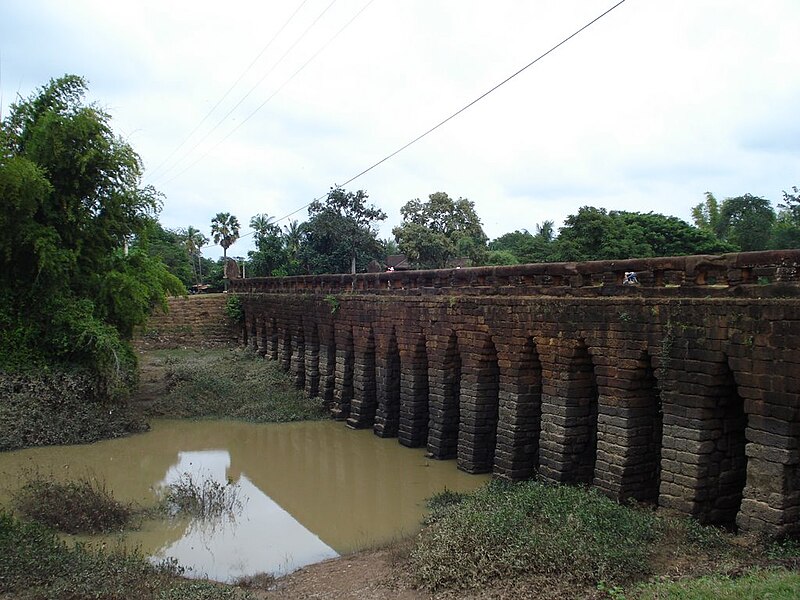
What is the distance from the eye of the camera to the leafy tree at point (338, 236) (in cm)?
3941

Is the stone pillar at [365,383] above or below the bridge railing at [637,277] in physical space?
below

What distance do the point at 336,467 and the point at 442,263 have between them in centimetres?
2950

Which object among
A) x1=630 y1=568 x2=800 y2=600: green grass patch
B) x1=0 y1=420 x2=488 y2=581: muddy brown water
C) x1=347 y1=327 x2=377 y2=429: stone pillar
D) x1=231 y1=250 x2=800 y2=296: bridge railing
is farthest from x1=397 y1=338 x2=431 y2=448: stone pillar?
x1=630 y1=568 x2=800 y2=600: green grass patch

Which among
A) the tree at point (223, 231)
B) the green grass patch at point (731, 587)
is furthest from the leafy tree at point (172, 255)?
the green grass patch at point (731, 587)

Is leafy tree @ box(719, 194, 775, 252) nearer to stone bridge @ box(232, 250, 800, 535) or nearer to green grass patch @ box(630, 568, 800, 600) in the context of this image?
stone bridge @ box(232, 250, 800, 535)

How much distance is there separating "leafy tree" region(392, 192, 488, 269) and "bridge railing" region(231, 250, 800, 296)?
25914mm

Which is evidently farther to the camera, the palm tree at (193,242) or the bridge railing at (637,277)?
the palm tree at (193,242)

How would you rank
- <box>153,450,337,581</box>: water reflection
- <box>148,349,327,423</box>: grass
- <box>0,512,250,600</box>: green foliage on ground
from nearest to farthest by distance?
<box>0,512,250,600</box>: green foliage on ground
<box>153,450,337,581</box>: water reflection
<box>148,349,327,423</box>: grass

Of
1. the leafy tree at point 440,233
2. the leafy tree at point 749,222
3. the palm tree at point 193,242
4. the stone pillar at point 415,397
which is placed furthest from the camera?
the palm tree at point 193,242

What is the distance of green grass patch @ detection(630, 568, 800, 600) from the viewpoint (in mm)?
5418

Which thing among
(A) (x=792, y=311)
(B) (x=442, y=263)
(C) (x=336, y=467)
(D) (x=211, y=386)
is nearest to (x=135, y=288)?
(D) (x=211, y=386)

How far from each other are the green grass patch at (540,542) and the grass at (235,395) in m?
9.68

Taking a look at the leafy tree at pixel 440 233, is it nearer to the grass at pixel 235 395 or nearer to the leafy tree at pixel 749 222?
the leafy tree at pixel 749 222

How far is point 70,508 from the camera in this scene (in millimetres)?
9492
